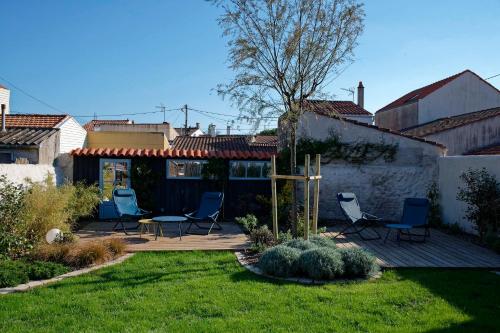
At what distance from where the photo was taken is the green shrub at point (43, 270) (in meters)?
6.64

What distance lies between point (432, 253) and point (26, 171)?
31.3 feet

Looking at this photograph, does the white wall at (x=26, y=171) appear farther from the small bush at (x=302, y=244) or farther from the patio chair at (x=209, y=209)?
the small bush at (x=302, y=244)

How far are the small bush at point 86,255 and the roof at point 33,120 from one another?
9578 mm

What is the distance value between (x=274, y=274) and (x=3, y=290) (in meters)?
3.89

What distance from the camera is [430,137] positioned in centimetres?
1784

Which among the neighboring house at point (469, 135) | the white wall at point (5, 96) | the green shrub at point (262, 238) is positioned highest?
the white wall at point (5, 96)

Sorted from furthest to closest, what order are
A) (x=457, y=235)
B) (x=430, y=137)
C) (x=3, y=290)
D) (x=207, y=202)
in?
(x=430, y=137)
(x=207, y=202)
(x=457, y=235)
(x=3, y=290)

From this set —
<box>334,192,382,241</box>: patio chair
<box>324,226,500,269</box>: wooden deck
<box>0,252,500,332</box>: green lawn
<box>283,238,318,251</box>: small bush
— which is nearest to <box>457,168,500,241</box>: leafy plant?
<box>324,226,500,269</box>: wooden deck

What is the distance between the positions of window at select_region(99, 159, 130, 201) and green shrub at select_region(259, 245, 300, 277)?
845 centimetres

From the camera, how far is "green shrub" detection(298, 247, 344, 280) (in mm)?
6578

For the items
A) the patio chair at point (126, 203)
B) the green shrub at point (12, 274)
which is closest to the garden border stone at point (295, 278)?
the green shrub at point (12, 274)

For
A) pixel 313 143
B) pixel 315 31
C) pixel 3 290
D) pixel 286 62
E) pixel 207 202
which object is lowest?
pixel 3 290

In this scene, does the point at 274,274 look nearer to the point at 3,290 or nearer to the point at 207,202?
the point at 3,290

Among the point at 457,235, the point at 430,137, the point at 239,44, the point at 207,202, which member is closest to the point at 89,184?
the point at 207,202
